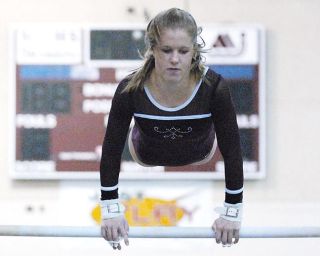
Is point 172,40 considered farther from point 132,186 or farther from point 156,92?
point 132,186

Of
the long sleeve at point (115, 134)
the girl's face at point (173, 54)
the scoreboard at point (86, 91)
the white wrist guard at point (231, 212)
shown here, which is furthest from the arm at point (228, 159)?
the scoreboard at point (86, 91)

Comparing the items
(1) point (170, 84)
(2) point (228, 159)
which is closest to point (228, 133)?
(2) point (228, 159)

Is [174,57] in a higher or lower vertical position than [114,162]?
higher

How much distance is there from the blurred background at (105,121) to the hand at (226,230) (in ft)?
6.21

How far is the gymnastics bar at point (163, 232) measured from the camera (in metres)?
2.49

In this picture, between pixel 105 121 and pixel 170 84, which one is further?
pixel 105 121

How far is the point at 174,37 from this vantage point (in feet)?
7.36

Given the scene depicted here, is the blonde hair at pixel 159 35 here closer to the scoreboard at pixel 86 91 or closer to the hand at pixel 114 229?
the hand at pixel 114 229

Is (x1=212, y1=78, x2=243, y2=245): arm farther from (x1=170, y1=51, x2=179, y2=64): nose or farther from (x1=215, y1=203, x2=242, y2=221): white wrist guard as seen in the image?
(x1=170, y1=51, x2=179, y2=64): nose

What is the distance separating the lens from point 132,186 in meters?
4.39

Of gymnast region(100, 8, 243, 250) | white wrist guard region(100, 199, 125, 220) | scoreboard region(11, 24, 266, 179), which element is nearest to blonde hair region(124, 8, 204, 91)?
gymnast region(100, 8, 243, 250)

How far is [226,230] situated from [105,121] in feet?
6.60

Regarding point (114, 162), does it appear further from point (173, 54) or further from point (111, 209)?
point (173, 54)

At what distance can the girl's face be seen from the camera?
2246 millimetres
